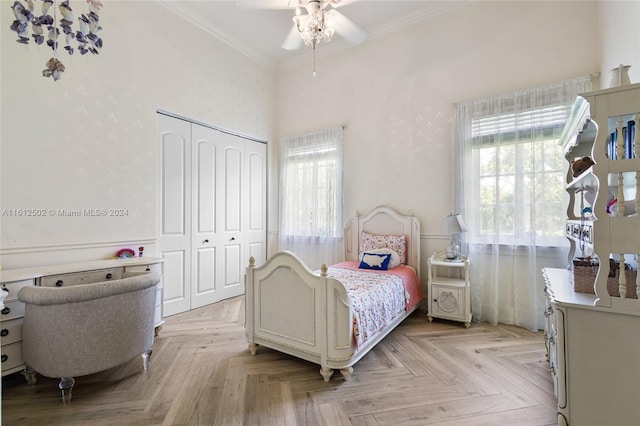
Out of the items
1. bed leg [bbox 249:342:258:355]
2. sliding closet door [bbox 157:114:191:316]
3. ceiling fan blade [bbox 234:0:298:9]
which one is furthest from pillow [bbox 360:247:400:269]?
ceiling fan blade [bbox 234:0:298:9]

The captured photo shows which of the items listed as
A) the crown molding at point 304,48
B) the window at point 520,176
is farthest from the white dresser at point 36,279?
the window at point 520,176

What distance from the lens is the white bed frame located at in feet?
7.20

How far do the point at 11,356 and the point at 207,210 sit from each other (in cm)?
225

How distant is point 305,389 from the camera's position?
212 cm

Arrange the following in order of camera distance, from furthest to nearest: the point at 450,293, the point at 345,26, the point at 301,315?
the point at 450,293
the point at 345,26
the point at 301,315

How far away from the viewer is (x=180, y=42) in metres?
3.66

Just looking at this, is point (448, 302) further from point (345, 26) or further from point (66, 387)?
point (66, 387)

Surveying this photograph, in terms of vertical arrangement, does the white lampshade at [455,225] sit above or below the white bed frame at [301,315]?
above

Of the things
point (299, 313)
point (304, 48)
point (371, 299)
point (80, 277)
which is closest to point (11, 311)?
point (80, 277)

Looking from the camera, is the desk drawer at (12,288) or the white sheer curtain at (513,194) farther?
the white sheer curtain at (513,194)

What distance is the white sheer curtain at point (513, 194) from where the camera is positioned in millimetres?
2973

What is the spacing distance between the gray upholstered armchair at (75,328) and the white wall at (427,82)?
9.63 feet

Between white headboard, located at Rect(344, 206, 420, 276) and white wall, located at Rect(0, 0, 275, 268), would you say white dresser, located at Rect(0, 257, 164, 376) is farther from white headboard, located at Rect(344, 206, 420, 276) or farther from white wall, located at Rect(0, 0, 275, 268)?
white headboard, located at Rect(344, 206, 420, 276)

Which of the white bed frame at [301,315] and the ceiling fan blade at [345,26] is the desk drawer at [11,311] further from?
the ceiling fan blade at [345,26]
